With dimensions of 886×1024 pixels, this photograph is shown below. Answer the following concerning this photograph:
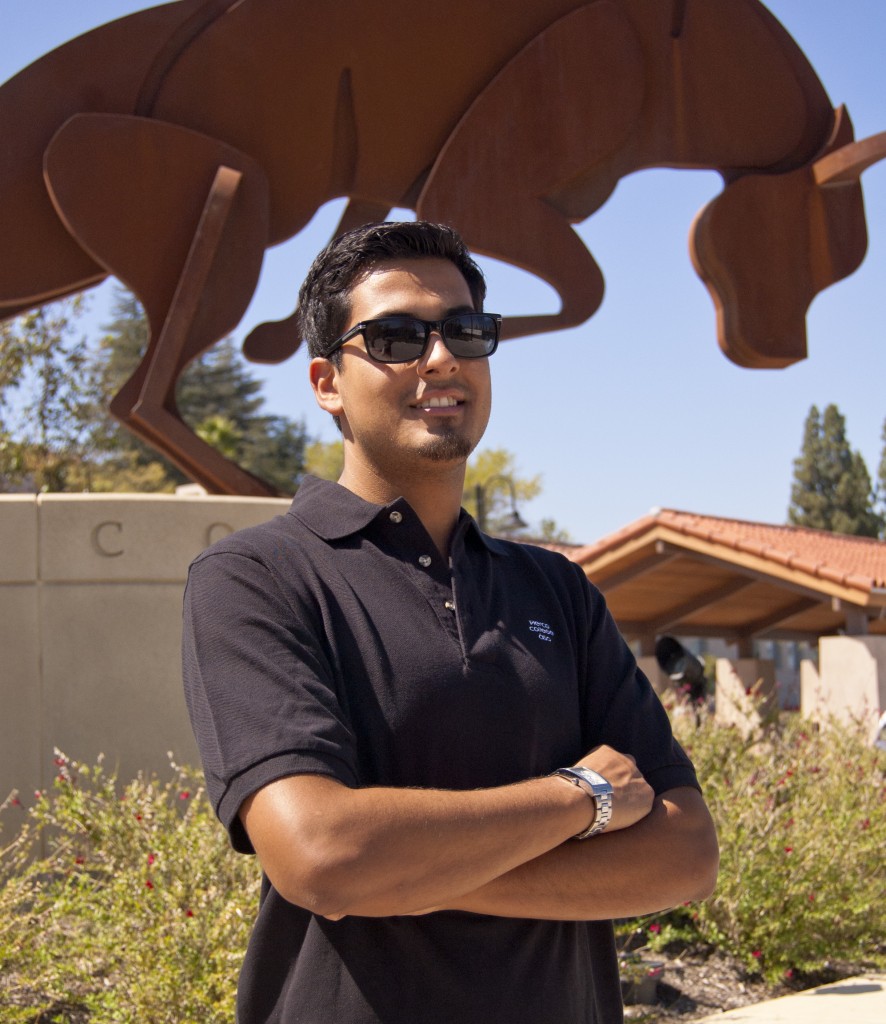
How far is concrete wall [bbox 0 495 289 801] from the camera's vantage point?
21.3ft

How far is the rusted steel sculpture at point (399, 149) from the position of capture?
24.4ft

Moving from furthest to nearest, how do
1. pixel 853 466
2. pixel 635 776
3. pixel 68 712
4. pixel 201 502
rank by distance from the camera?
pixel 853 466, pixel 201 502, pixel 68 712, pixel 635 776

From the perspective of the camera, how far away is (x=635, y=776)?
1.88m

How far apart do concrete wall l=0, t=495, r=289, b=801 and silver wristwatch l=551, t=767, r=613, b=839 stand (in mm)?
5089

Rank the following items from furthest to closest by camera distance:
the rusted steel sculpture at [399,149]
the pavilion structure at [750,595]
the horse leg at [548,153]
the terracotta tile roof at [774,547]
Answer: the terracotta tile roof at [774,547] → the pavilion structure at [750,595] → the horse leg at [548,153] → the rusted steel sculpture at [399,149]

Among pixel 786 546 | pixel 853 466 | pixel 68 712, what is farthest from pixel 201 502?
pixel 853 466

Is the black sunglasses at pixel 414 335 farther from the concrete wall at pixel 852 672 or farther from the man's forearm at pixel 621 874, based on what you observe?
the concrete wall at pixel 852 672

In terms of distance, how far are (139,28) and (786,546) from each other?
987cm

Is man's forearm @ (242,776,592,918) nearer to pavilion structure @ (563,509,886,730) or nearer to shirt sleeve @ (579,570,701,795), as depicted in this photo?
shirt sleeve @ (579,570,701,795)

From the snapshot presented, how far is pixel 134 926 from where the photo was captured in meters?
4.18

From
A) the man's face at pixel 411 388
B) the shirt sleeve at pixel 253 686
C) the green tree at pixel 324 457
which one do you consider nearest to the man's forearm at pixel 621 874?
the shirt sleeve at pixel 253 686

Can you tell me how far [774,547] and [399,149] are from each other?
6961 mm

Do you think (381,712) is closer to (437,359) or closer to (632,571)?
(437,359)

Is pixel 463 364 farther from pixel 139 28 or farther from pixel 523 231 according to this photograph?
pixel 139 28
